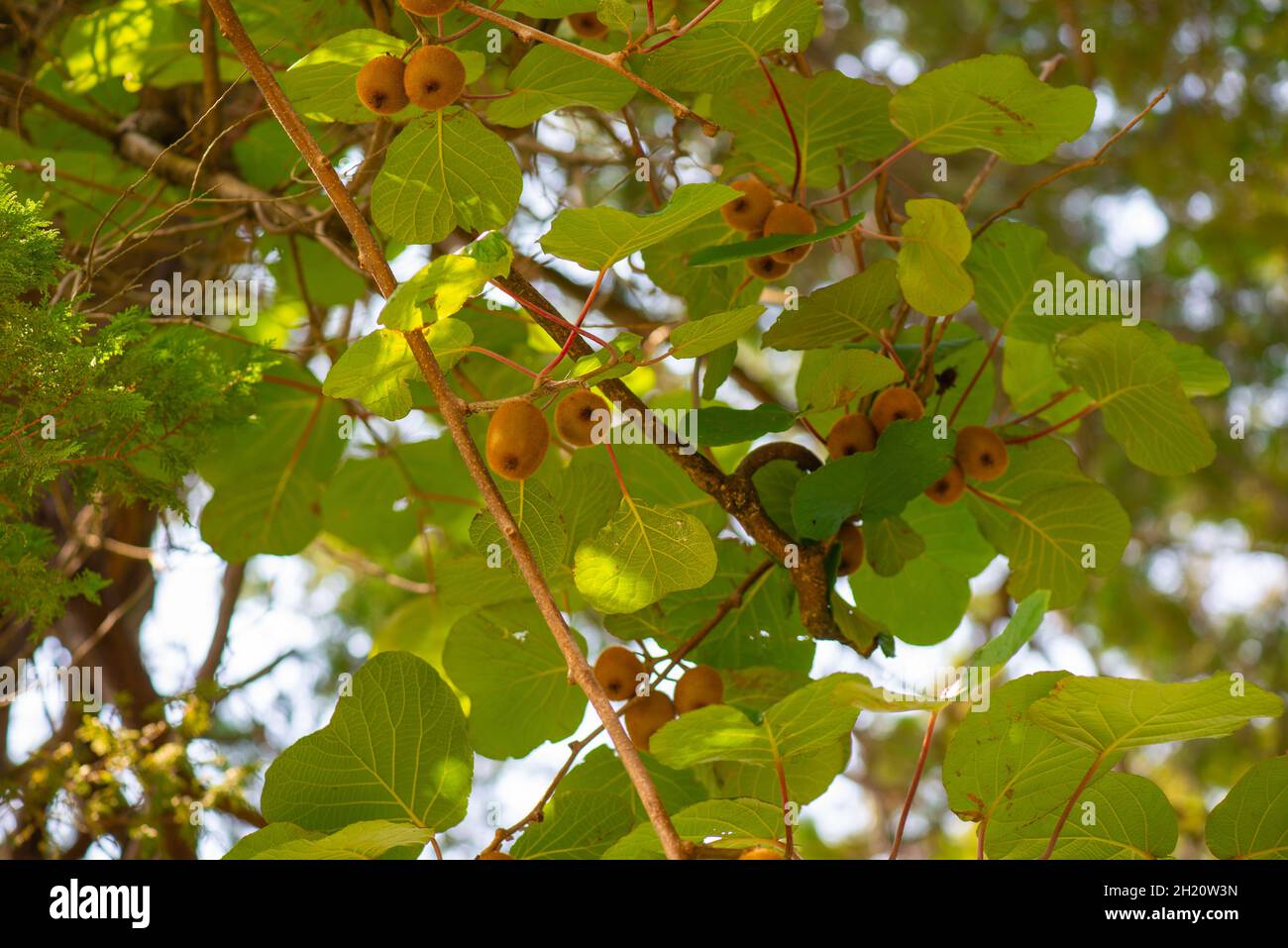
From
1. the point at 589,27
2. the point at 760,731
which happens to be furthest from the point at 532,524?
the point at 589,27

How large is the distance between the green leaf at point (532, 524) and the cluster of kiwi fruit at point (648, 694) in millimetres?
142

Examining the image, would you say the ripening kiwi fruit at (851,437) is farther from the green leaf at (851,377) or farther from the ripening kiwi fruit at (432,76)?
the ripening kiwi fruit at (432,76)

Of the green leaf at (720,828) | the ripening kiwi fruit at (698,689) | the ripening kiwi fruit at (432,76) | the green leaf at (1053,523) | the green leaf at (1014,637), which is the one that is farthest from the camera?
the green leaf at (1053,523)

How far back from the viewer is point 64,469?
111cm

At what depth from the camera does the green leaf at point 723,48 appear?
1.19 meters

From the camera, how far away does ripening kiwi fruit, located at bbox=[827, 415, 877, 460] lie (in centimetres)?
126

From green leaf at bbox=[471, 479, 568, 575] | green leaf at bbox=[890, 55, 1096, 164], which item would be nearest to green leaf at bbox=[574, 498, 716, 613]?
green leaf at bbox=[471, 479, 568, 575]

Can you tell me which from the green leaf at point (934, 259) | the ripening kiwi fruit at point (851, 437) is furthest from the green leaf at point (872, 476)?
the green leaf at point (934, 259)

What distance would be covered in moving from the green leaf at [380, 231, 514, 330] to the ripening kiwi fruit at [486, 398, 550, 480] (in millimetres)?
105

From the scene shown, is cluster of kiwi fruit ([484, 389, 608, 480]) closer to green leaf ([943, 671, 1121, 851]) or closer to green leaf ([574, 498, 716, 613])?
green leaf ([574, 498, 716, 613])

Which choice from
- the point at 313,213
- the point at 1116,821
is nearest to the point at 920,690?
the point at 1116,821

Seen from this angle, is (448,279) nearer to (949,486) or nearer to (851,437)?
(851,437)

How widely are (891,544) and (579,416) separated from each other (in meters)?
0.44
